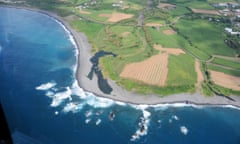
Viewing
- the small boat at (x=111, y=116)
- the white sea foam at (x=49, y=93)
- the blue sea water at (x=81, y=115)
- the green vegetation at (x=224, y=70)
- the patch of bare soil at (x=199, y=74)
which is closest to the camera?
the blue sea water at (x=81, y=115)

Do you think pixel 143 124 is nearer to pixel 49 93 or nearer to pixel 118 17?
pixel 49 93

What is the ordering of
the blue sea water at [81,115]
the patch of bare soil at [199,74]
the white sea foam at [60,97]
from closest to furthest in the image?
the blue sea water at [81,115]
the white sea foam at [60,97]
the patch of bare soil at [199,74]

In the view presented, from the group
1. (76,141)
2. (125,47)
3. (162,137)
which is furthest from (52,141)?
(125,47)

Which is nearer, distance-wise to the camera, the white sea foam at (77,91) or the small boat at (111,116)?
the small boat at (111,116)

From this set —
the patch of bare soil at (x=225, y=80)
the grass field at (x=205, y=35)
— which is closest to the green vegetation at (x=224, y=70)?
the patch of bare soil at (x=225, y=80)

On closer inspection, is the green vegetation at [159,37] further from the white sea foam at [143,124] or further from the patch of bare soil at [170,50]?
the white sea foam at [143,124]

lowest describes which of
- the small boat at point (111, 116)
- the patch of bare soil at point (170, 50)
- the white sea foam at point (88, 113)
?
the small boat at point (111, 116)

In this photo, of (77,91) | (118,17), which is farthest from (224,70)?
(118,17)

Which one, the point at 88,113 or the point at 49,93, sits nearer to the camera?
the point at 88,113
